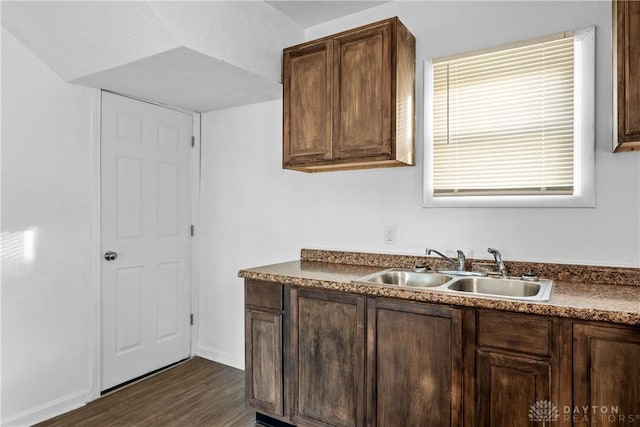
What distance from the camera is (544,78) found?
217 cm

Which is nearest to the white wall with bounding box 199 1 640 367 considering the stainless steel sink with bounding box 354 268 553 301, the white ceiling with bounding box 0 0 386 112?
the stainless steel sink with bounding box 354 268 553 301

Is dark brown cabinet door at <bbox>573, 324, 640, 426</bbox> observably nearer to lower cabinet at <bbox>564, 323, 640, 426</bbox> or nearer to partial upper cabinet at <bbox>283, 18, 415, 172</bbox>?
Answer: lower cabinet at <bbox>564, 323, 640, 426</bbox>

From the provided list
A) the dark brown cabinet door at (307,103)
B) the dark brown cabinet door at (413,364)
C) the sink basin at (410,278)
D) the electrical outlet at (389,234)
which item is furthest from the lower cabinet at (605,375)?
the dark brown cabinet door at (307,103)

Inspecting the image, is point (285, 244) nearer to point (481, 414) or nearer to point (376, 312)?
point (376, 312)

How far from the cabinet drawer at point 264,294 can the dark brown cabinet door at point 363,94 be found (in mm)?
874

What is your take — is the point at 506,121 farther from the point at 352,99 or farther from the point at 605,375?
the point at 605,375

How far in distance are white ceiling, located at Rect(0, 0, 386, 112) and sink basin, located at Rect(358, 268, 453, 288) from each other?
1.47 m

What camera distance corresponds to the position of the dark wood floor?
2.46 meters

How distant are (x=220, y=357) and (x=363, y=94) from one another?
2449mm

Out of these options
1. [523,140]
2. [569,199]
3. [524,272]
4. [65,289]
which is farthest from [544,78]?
[65,289]

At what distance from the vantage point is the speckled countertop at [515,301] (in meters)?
1.49

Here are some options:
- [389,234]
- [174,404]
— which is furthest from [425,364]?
[174,404]

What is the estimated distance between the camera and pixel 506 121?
7.45 ft

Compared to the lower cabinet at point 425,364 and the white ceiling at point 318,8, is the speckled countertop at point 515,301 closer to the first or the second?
the lower cabinet at point 425,364
